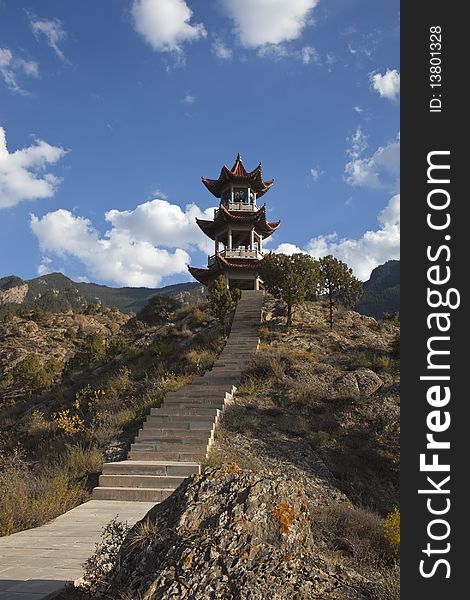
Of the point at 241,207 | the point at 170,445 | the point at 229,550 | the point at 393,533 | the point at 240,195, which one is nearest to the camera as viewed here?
the point at 229,550

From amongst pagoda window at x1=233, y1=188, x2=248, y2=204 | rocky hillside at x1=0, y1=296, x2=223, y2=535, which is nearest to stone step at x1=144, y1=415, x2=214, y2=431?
rocky hillside at x1=0, y1=296, x2=223, y2=535

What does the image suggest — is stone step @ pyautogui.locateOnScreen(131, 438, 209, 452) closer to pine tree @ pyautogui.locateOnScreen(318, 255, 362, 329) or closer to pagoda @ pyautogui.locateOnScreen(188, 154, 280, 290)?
pine tree @ pyautogui.locateOnScreen(318, 255, 362, 329)

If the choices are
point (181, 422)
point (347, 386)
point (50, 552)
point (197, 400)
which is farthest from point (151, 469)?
point (347, 386)

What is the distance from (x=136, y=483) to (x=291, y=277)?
11.8 meters

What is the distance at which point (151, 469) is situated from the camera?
938cm

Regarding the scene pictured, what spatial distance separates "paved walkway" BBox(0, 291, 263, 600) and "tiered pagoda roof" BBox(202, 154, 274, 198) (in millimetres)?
→ 16104

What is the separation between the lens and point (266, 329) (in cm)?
1956

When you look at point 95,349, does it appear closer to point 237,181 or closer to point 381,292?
point 237,181

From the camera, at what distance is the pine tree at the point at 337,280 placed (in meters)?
21.0

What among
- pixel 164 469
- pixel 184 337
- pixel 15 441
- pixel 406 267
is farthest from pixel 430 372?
pixel 184 337

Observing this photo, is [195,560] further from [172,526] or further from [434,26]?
[434,26]

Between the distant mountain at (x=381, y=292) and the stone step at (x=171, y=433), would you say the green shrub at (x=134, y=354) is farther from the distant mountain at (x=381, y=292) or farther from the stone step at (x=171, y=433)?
the distant mountain at (x=381, y=292)

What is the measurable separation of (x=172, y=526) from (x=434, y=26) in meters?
3.60

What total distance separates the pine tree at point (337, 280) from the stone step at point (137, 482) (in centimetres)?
1324
